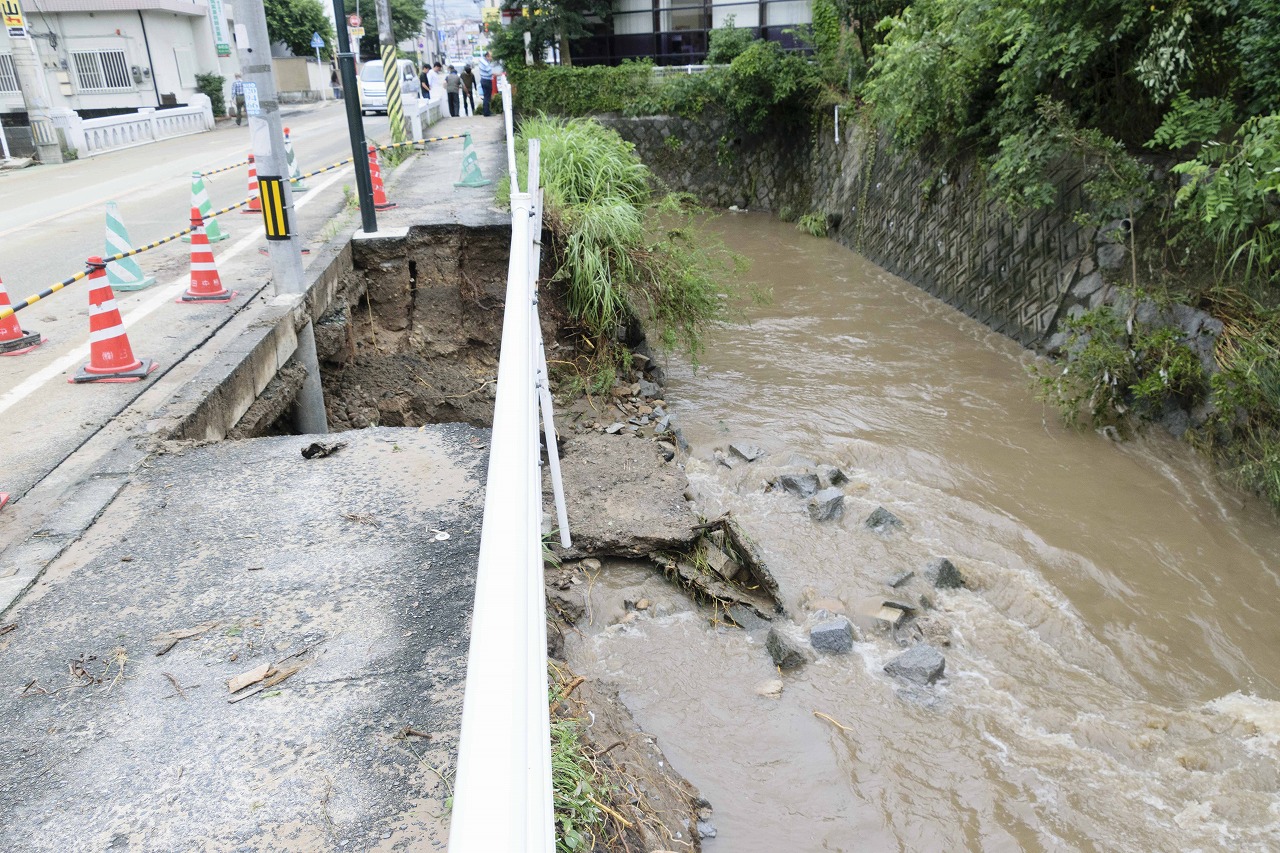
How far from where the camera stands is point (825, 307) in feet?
37.9

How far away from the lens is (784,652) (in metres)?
4.40

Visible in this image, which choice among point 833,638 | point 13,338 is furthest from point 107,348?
point 833,638

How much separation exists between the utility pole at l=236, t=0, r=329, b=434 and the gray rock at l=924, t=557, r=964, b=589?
14.4 ft

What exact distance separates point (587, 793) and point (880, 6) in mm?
15649

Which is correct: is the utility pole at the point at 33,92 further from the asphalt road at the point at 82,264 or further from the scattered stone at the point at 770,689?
the scattered stone at the point at 770,689

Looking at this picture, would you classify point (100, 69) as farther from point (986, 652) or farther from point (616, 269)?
point (986, 652)

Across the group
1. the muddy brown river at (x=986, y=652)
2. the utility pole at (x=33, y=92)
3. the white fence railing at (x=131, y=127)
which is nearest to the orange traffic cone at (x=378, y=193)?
the muddy brown river at (x=986, y=652)

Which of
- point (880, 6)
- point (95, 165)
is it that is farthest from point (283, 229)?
point (95, 165)

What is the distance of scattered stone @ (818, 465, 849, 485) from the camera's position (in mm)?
6473

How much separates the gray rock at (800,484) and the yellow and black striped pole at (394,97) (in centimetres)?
1324

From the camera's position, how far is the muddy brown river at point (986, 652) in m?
3.64

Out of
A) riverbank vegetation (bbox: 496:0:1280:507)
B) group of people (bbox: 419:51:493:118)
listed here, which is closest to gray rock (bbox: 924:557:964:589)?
riverbank vegetation (bbox: 496:0:1280:507)

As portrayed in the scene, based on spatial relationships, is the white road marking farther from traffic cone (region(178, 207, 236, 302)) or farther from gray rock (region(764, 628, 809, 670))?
gray rock (region(764, 628, 809, 670))

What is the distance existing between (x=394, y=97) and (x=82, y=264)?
32.3 ft
